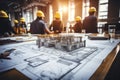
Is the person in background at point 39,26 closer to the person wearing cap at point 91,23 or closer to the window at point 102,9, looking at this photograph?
the person wearing cap at point 91,23

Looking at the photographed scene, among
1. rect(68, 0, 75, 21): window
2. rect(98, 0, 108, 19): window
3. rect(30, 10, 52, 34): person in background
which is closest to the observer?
rect(30, 10, 52, 34): person in background

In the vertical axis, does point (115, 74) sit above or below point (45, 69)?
below

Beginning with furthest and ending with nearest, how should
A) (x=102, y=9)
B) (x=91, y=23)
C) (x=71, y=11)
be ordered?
1. (x=71, y=11)
2. (x=102, y=9)
3. (x=91, y=23)

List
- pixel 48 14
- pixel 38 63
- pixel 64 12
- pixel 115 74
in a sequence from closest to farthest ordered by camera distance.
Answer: pixel 38 63 < pixel 115 74 < pixel 64 12 < pixel 48 14

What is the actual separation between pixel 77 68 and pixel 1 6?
1374 centimetres

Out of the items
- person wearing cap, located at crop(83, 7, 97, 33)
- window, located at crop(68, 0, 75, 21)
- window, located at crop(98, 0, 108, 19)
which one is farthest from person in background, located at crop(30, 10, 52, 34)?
window, located at crop(68, 0, 75, 21)

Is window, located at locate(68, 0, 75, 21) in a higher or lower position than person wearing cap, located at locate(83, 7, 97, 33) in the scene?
higher

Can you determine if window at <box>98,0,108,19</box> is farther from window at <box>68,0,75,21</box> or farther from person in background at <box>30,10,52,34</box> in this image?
person in background at <box>30,10,52,34</box>

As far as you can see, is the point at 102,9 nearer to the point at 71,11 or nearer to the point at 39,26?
the point at 71,11

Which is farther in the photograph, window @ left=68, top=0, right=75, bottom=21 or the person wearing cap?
window @ left=68, top=0, right=75, bottom=21

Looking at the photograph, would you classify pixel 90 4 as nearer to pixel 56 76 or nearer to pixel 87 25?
pixel 87 25

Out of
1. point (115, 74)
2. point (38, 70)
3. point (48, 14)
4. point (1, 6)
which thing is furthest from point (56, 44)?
point (48, 14)

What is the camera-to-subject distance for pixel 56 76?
64cm


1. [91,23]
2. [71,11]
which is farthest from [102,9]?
[91,23]
